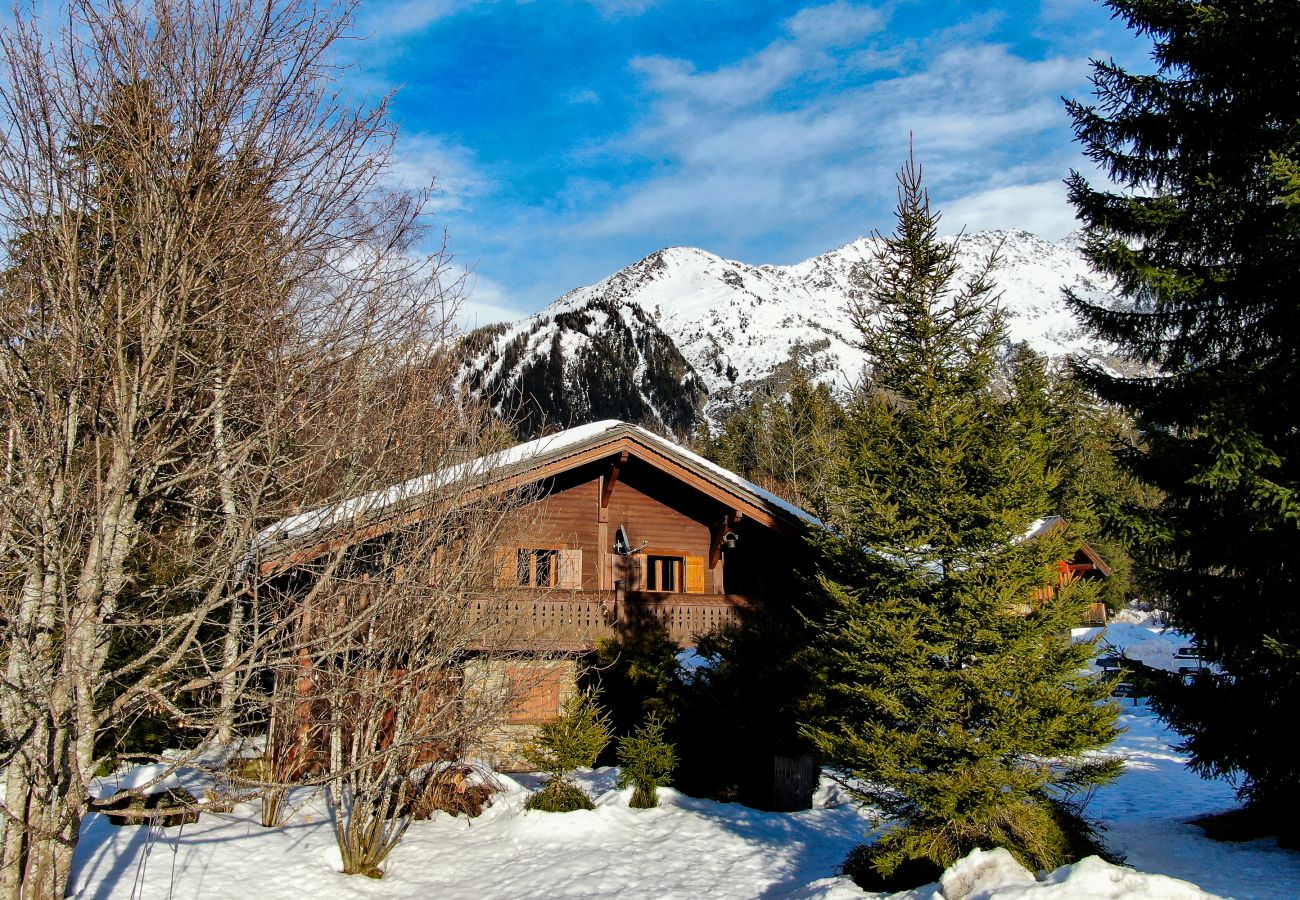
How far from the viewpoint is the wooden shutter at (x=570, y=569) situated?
1823 centimetres

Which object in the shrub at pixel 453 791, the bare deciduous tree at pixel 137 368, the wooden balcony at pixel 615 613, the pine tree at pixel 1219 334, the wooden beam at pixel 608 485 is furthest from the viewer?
the wooden beam at pixel 608 485

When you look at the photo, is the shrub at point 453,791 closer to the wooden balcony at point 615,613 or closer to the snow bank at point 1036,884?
the wooden balcony at point 615,613

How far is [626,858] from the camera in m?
11.2

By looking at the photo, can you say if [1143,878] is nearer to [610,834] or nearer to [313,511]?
[610,834]

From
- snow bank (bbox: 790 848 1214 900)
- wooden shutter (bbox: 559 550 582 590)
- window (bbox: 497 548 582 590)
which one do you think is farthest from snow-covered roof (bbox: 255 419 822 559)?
snow bank (bbox: 790 848 1214 900)

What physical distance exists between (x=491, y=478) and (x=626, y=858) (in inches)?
200

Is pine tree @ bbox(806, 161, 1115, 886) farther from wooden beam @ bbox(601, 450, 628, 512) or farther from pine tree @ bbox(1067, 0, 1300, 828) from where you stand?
wooden beam @ bbox(601, 450, 628, 512)

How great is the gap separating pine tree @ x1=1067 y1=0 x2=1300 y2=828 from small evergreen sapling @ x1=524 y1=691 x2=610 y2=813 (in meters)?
7.49

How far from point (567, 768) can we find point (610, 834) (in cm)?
117

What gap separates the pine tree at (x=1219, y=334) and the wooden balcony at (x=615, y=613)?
7.78 m

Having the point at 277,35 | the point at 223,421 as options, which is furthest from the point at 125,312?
the point at 277,35

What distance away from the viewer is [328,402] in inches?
316

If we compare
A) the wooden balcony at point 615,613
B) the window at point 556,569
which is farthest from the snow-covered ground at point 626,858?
the window at point 556,569

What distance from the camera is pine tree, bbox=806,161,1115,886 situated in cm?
892
